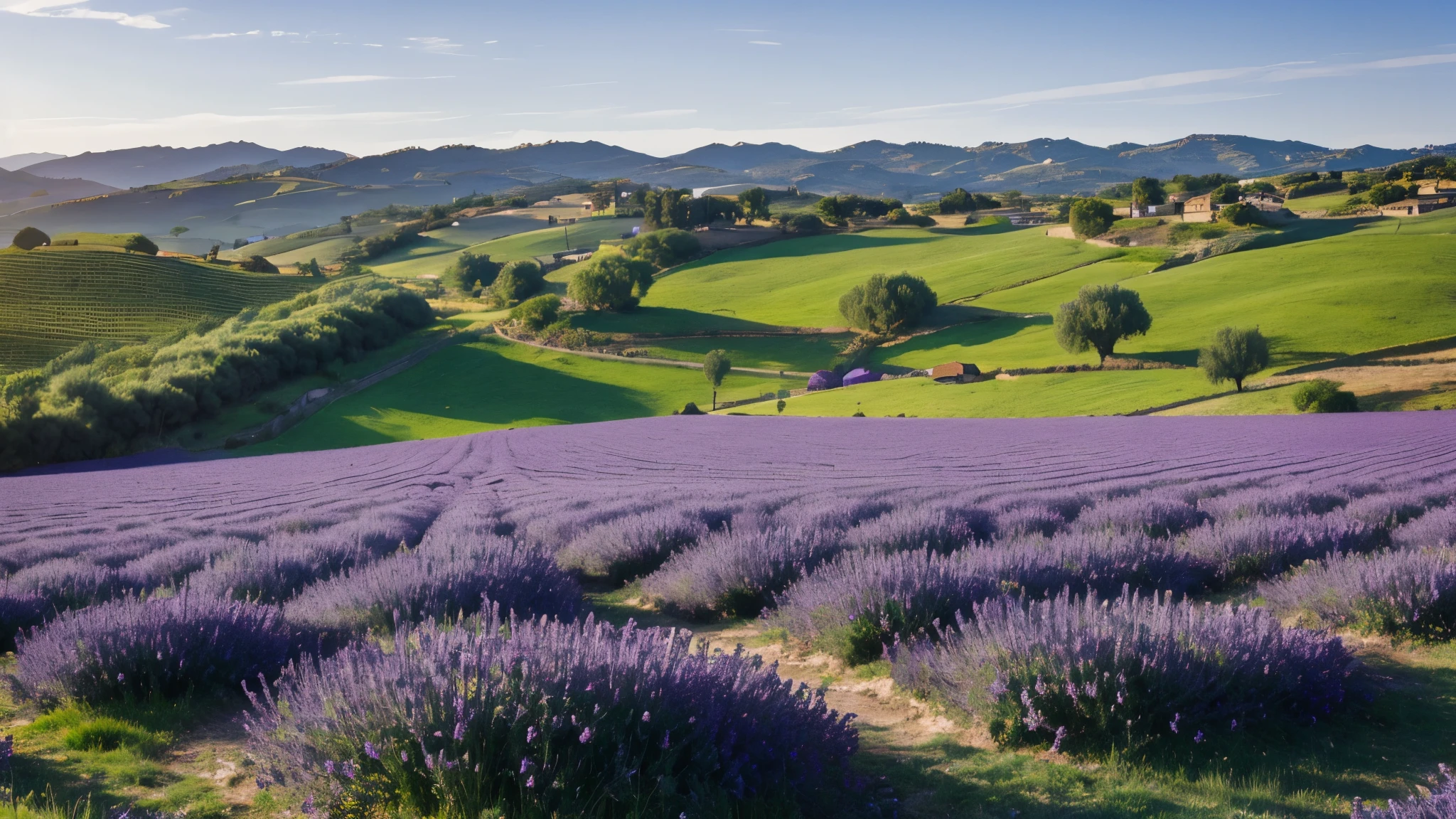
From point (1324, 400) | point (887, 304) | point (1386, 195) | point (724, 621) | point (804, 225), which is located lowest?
point (1324, 400)

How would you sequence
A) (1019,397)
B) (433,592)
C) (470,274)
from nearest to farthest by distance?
(433,592)
(1019,397)
(470,274)

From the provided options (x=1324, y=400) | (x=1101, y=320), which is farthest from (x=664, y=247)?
(x=1324, y=400)

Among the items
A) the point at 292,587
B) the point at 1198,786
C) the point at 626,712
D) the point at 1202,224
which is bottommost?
the point at 292,587

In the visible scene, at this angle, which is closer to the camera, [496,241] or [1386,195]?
[1386,195]

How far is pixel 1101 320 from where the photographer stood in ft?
154

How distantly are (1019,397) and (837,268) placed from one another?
49156 mm

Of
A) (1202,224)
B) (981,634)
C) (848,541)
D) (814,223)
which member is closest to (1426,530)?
(848,541)

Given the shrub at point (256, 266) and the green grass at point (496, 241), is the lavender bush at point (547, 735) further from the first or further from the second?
the green grass at point (496, 241)

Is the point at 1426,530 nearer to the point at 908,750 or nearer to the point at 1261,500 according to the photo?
the point at 1261,500

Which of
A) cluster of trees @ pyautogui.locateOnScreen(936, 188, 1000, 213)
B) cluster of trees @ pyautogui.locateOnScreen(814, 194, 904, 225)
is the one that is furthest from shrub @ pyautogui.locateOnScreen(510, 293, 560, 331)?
cluster of trees @ pyautogui.locateOnScreen(936, 188, 1000, 213)

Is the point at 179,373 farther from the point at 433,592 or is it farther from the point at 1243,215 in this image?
the point at 1243,215

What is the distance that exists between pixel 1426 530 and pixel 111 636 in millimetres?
8462

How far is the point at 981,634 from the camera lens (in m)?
3.81

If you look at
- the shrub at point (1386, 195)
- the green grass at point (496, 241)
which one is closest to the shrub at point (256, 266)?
the green grass at point (496, 241)
